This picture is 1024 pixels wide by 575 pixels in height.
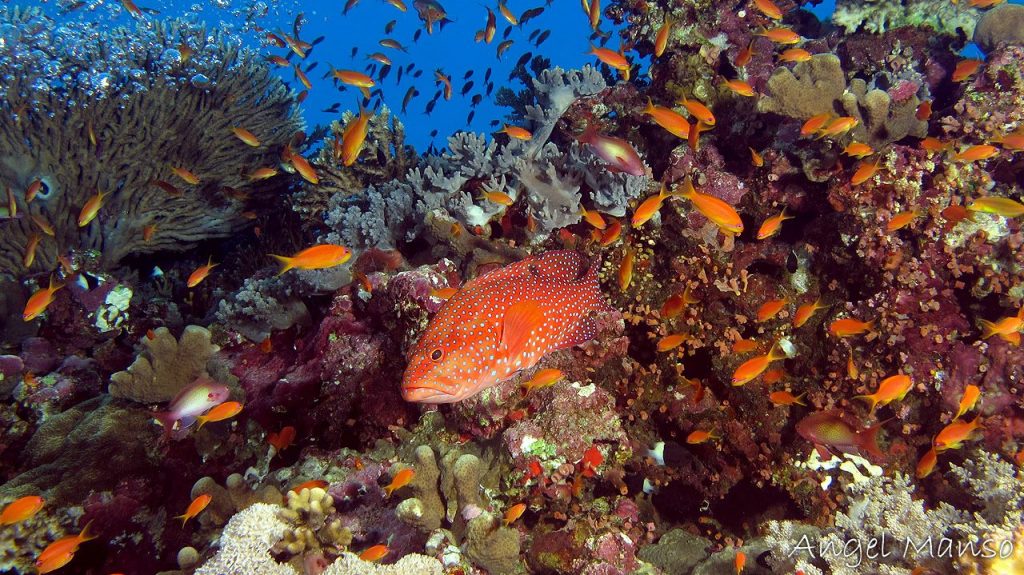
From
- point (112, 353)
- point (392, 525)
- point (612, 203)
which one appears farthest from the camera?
point (112, 353)

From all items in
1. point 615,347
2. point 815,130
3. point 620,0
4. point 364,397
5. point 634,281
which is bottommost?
point 364,397

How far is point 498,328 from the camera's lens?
9.39ft

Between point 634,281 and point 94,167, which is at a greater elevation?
point 94,167

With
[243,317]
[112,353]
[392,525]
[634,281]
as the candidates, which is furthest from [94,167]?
[634,281]

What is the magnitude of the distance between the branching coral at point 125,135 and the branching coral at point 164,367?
3137 mm

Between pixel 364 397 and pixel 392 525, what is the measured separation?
3.68 feet

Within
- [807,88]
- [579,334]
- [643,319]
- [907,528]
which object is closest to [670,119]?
[807,88]

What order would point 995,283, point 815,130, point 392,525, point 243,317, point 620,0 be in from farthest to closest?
point 620,0, point 243,317, point 815,130, point 995,283, point 392,525

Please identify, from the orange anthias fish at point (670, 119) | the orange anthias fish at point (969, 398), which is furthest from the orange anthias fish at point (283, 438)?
the orange anthias fish at point (969, 398)

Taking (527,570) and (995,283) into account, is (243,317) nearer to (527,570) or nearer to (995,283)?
(527,570)

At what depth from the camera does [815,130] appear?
4605 mm

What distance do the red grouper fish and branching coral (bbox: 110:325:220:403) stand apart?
374 cm

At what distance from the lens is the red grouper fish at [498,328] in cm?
261

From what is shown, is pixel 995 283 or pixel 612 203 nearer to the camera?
pixel 995 283
